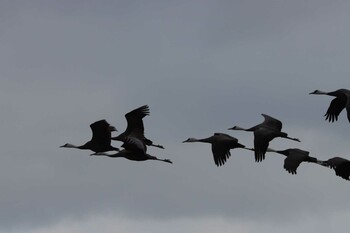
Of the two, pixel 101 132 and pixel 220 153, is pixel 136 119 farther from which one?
pixel 220 153

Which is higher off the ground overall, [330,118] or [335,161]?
[330,118]

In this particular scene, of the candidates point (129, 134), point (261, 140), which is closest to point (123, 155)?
point (129, 134)

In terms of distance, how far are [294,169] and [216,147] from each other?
6292mm

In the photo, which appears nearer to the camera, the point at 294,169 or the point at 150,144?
the point at 294,169

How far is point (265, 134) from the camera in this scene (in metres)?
70.5

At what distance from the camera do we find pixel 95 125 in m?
71.2

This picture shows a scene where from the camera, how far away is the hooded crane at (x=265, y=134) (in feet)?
226

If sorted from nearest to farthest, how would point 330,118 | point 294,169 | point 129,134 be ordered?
point 294,169, point 129,134, point 330,118

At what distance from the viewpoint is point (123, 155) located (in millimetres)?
71688

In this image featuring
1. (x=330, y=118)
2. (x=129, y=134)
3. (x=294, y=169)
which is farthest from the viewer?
(x=330, y=118)

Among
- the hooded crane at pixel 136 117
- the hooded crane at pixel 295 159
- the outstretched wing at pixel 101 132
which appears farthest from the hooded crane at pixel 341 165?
the outstretched wing at pixel 101 132

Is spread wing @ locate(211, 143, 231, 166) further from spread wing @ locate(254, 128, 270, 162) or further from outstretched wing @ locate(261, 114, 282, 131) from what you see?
outstretched wing @ locate(261, 114, 282, 131)

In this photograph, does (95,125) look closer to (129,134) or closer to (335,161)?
(129,134)

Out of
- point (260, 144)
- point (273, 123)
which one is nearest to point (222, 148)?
point (260, 144)
